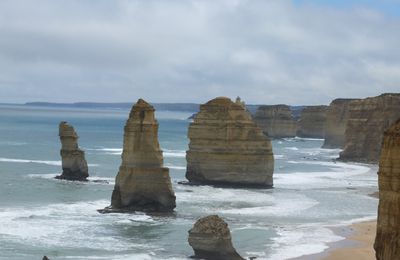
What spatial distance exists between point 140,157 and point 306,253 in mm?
11134

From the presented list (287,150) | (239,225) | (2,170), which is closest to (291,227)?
(239,225)

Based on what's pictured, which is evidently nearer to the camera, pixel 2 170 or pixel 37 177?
pixel 37 177

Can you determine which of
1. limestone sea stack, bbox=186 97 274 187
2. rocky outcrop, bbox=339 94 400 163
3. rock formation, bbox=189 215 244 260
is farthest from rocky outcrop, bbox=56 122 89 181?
rocky outcrop, bbox=339 94 400 163

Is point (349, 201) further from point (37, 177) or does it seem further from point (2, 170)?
point (2, 170)

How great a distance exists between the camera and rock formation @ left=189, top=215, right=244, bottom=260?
2541 centimetres

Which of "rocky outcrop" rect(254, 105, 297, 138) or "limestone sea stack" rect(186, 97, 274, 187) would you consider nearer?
"limestone sea stack" rect(186, 97, 274, 187)

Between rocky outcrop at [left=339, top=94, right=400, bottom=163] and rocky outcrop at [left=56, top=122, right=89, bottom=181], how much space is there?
34.9 meters

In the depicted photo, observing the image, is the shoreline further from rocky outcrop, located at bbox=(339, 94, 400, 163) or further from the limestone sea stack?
rocky outcrop, located at bbox=(339, 94, 400, 163)

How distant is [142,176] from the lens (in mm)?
36812

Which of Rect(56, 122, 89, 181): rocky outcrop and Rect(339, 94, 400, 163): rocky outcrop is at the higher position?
Rect(339, 94, 400, 163): rocky outcrop

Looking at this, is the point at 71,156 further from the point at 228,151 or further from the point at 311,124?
the point at 311,124

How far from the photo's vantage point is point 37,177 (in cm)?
5466

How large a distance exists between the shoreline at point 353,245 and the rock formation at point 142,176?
838 centimetres

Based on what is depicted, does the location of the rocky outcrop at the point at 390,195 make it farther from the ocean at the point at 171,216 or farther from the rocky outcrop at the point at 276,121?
the rocky outcrop at the point at 276,121
